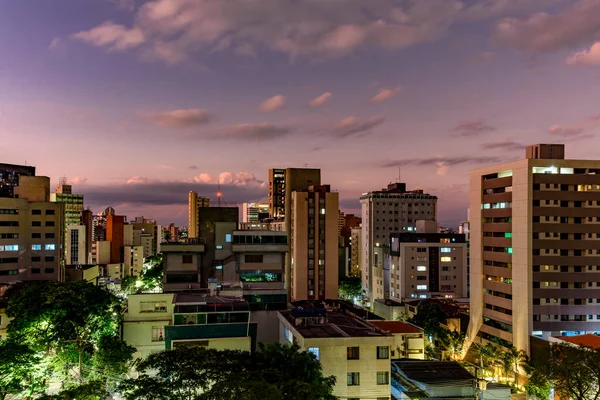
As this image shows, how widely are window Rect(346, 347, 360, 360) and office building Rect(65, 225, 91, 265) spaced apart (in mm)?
128516

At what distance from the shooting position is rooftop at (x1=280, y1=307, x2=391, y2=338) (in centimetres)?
3422

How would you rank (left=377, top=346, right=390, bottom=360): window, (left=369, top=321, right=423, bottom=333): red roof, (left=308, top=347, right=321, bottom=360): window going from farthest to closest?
(left=369, top=321, right=423, bottom=333): red roof → (left=377, top=346, right=390, bottom=360): window → (left=308, top=347, right=321, bottom=360): window

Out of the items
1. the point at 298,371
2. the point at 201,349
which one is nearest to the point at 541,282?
the point at 298,371

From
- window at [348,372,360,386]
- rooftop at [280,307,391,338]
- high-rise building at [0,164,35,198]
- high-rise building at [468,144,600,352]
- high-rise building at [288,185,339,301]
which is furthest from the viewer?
high-rise building at [0,164,35,198]

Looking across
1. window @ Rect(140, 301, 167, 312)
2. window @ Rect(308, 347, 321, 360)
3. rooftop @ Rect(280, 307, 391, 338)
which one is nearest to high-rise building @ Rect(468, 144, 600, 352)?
rooftop @ Rect(280, 307, 391, 338)

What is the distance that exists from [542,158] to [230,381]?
→ 49.9 meters

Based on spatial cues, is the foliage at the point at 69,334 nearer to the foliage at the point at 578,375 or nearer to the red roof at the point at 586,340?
the foliage at the point at 578,375

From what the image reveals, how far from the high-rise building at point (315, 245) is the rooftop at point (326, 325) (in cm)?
4635

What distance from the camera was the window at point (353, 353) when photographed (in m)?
33.1

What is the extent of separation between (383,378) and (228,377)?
592 inches

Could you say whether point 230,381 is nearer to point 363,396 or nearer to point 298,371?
point 298,371

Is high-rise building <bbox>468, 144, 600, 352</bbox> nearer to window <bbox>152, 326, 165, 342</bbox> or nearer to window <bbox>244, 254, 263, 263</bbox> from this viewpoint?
window <bbox>244, 254, 263, 263</bbox>

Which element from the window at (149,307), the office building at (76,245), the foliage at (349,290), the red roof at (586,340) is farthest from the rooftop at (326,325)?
the office building at (76,245)

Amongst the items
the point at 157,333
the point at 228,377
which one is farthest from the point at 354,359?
the point at 157,333
